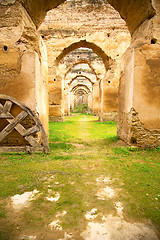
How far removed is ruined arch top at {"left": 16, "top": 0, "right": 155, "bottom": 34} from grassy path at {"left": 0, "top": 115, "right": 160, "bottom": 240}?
3.33 metres

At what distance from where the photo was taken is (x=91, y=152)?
344 cm

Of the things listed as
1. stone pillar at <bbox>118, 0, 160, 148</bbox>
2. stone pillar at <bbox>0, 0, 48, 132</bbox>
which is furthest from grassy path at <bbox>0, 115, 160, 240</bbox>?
stone pillar at <bbox>0, 0, 48, 132</bbox>

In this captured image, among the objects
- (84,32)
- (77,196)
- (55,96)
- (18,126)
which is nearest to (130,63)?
(18,126)

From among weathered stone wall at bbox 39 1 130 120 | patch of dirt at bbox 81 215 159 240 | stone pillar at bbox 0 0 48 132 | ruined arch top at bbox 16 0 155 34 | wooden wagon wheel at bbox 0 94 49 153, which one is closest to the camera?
patch of dirt at bbox 81 215 159 240

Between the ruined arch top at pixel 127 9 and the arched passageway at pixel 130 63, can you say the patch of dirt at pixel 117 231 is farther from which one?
the ruined arch top at pixel 127 9

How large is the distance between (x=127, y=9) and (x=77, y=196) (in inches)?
178

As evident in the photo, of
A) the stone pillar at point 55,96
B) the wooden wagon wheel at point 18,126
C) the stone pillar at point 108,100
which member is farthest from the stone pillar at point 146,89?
the stone pillar at point 55,96

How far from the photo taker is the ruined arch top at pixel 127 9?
3.32m

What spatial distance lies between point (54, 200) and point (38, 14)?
429 cm

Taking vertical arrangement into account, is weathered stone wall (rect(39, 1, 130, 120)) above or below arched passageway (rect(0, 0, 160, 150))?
above

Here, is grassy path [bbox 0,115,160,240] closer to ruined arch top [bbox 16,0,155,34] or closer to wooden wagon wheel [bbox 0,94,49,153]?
wooden wagon wheel [bbox 0,94,49,153]

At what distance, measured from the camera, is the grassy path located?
1210 mm

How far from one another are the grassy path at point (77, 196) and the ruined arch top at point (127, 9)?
3.33 meters

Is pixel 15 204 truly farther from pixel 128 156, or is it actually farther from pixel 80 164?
pixel 128 156
